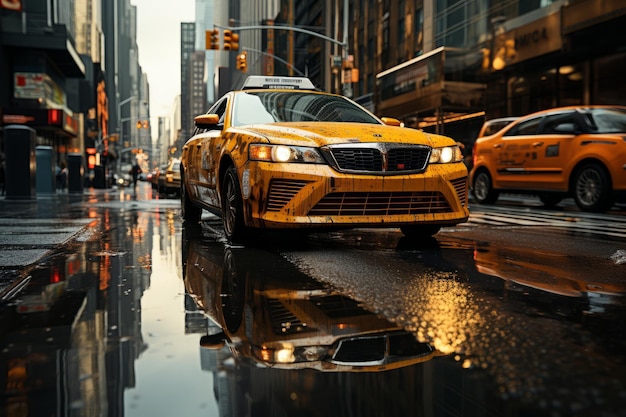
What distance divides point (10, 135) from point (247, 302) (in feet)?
56.1

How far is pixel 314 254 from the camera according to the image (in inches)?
217

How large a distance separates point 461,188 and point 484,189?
30.2 feet

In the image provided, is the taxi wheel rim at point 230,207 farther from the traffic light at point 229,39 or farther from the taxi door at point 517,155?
the traffic light at point 229,39

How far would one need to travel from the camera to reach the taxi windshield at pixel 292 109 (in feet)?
22.5

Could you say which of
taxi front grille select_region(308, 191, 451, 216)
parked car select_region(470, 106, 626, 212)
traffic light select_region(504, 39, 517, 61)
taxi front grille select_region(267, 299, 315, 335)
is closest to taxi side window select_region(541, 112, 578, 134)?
parked car select_region(470, 106, 626, 212)

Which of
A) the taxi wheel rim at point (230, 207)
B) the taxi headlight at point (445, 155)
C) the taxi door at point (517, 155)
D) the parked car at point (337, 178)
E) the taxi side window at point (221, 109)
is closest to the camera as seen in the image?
the parked car at point (337, 178)

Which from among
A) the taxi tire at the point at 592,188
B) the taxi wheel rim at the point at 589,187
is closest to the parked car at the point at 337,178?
the taxi tire at the point at 592,188

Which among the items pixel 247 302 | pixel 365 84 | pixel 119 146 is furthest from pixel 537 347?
pixel 119 146

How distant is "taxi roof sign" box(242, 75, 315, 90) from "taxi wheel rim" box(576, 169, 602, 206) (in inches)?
230

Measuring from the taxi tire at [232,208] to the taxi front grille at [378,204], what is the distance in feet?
2.72

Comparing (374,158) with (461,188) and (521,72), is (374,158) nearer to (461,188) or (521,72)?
(461,188)

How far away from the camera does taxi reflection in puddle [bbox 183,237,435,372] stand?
8.21 ft

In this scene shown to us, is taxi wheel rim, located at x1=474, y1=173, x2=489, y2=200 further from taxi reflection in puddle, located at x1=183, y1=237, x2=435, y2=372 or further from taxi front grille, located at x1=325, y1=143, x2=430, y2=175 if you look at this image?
taxi reflection in puddle, located at x1=183, y1=237, x2=435, y2=372

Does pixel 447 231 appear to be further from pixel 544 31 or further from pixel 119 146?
pixel 119 146
